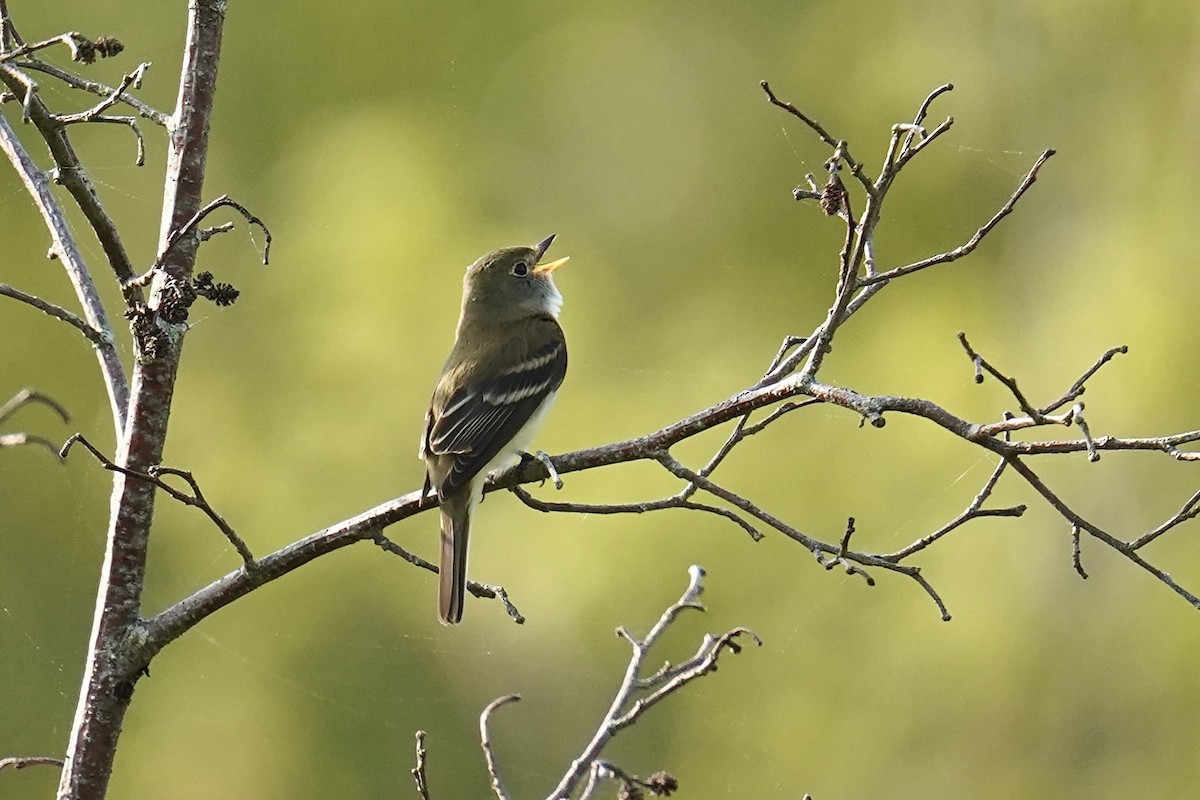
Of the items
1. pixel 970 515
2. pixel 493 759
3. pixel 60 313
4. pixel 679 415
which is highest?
pixel 679 415

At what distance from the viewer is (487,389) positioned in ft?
12.8

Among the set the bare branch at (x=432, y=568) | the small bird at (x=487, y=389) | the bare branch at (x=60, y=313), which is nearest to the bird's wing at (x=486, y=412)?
the small bird at (x=487, y=389)

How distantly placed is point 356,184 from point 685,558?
4.75m

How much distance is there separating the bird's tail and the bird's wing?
0.23 ft

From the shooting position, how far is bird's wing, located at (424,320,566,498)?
354cm

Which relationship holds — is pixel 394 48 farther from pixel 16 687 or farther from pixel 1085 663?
pixel 1085 663

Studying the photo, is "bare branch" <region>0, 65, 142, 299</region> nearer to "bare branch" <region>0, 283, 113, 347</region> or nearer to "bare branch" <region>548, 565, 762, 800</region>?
"bare branch" <region>0, 283, 113, 347</region>

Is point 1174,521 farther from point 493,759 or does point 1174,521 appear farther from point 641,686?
point 493,759

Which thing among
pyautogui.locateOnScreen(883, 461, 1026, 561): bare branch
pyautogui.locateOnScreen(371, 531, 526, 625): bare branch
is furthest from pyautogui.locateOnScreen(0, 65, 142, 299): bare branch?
pyautogui.locateOnScreen(883, 461, 1026, 561): bare branch

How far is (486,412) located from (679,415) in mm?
6775

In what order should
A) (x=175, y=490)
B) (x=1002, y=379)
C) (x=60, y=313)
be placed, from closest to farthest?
(x=1002, y=379), (x=175, y=490), (x=60, y=313)

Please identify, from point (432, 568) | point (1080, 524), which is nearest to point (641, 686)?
point (432, 568)

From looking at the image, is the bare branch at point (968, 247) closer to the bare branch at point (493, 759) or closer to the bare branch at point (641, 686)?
the bare branch at point (641, 686)

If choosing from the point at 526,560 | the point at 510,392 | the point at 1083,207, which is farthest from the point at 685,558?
the point at 510,392
